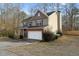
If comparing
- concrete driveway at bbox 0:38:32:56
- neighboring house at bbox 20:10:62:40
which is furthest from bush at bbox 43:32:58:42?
concrete driveway at bbox 0:38:32:56

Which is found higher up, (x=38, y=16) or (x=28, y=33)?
(x=38, y=16)

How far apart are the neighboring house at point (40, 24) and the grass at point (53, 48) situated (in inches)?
4.0

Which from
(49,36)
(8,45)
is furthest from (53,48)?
(8,45)

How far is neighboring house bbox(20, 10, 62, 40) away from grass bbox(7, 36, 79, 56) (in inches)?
4.0

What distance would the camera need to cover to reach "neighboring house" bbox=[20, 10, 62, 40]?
2.66 m

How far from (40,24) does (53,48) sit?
298 millimetres

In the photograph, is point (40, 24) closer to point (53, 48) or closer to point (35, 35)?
point (35, 35)

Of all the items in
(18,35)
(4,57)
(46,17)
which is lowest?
(4,57)

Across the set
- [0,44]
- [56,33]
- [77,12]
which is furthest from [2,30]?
[77,12]

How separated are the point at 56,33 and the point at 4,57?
62 cm

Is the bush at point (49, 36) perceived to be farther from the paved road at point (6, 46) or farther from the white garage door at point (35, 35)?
the paved road at point (6, 46)

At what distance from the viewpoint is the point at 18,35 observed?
8.81 ft

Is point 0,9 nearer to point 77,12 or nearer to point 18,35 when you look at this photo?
point 18,35

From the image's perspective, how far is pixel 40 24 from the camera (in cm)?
268
